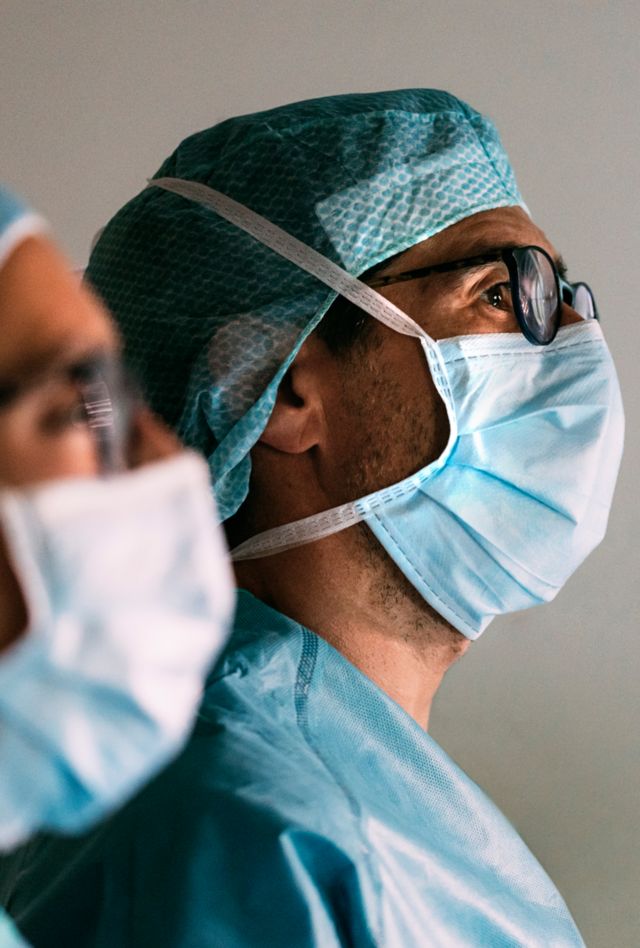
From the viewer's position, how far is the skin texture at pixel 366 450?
1155 mm

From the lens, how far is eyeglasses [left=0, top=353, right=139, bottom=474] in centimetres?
48

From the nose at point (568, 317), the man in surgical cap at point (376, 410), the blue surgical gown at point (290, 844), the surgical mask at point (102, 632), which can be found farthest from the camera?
the nose at point (568, 317)

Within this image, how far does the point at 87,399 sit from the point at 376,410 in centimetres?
69

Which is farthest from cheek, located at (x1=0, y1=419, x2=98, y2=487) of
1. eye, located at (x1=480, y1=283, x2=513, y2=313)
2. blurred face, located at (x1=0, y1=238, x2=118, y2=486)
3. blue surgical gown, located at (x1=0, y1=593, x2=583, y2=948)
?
eye, located at (x1=480, y1=283, x2=513, y2=313)

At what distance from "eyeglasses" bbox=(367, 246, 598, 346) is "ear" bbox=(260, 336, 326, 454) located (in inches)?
4.8

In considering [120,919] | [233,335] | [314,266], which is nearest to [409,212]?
[314,266]

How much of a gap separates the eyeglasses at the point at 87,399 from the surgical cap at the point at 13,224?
0.06m

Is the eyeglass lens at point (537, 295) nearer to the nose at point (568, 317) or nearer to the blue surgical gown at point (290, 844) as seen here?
the nose at point (568, 317)

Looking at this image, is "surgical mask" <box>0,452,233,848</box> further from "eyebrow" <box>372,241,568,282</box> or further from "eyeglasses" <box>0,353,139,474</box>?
"eyebrow" <box>372,241,568,282</box>

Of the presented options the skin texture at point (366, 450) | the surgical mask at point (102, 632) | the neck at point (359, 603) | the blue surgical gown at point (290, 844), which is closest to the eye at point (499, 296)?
the skin texture at point (366, 450)

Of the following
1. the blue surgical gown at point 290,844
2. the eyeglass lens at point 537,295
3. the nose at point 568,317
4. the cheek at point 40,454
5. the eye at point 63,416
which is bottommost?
the blue surgical gown at point 290,844

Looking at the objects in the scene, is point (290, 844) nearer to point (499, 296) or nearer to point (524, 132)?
point (499, 296)

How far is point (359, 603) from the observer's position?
1.17 meters

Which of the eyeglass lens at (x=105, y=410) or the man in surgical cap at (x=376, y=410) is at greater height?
the eyeglass lens at (x=105, y=410)
